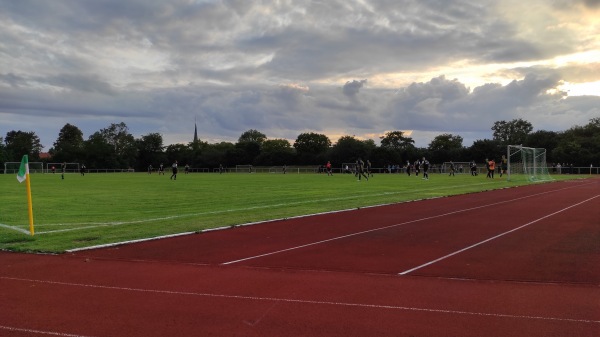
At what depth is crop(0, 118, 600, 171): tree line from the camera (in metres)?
102

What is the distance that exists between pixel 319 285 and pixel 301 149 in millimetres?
140684

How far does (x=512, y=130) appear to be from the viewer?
449ft

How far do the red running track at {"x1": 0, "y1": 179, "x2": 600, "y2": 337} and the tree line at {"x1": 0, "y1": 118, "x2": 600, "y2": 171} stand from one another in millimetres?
73948

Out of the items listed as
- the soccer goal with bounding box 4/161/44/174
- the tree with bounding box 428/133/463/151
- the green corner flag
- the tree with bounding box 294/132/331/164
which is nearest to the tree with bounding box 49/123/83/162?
the soccer goal with bounding box 4/161/44/174

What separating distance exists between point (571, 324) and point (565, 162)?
273 feet

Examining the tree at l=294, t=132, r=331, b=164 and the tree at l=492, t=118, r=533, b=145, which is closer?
the tree at l=492, t=118, r=533, b=145

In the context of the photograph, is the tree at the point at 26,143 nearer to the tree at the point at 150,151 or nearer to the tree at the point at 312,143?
the tree at the point at 150,151

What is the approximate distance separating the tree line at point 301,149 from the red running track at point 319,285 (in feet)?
243

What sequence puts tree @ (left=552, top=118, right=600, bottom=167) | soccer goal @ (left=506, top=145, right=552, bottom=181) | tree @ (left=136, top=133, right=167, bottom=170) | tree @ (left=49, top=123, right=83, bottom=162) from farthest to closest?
tree @ (left=136, top=133, right=167, bottom=170) < tree @ (left=49, top=123, right=83, bottom=162) < tree @ (left=552, top=118, right=600, bottom=167) < soccer goal @ (left=506, top=145, right=552, bottom=181)

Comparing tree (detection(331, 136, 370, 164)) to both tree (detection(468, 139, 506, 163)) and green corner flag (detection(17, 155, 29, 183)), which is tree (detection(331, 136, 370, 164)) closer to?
tree (detection(468, 139, 506, 163))

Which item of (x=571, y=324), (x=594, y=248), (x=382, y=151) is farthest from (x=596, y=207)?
(x=382, y=151)

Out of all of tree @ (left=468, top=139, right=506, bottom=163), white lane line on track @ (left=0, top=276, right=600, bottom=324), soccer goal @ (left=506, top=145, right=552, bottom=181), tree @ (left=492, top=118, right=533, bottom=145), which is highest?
tree @ (left=492, top=118, right=533, bottom=145)

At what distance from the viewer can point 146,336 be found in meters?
5.00

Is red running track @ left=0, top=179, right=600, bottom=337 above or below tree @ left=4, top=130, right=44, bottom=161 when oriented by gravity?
below
